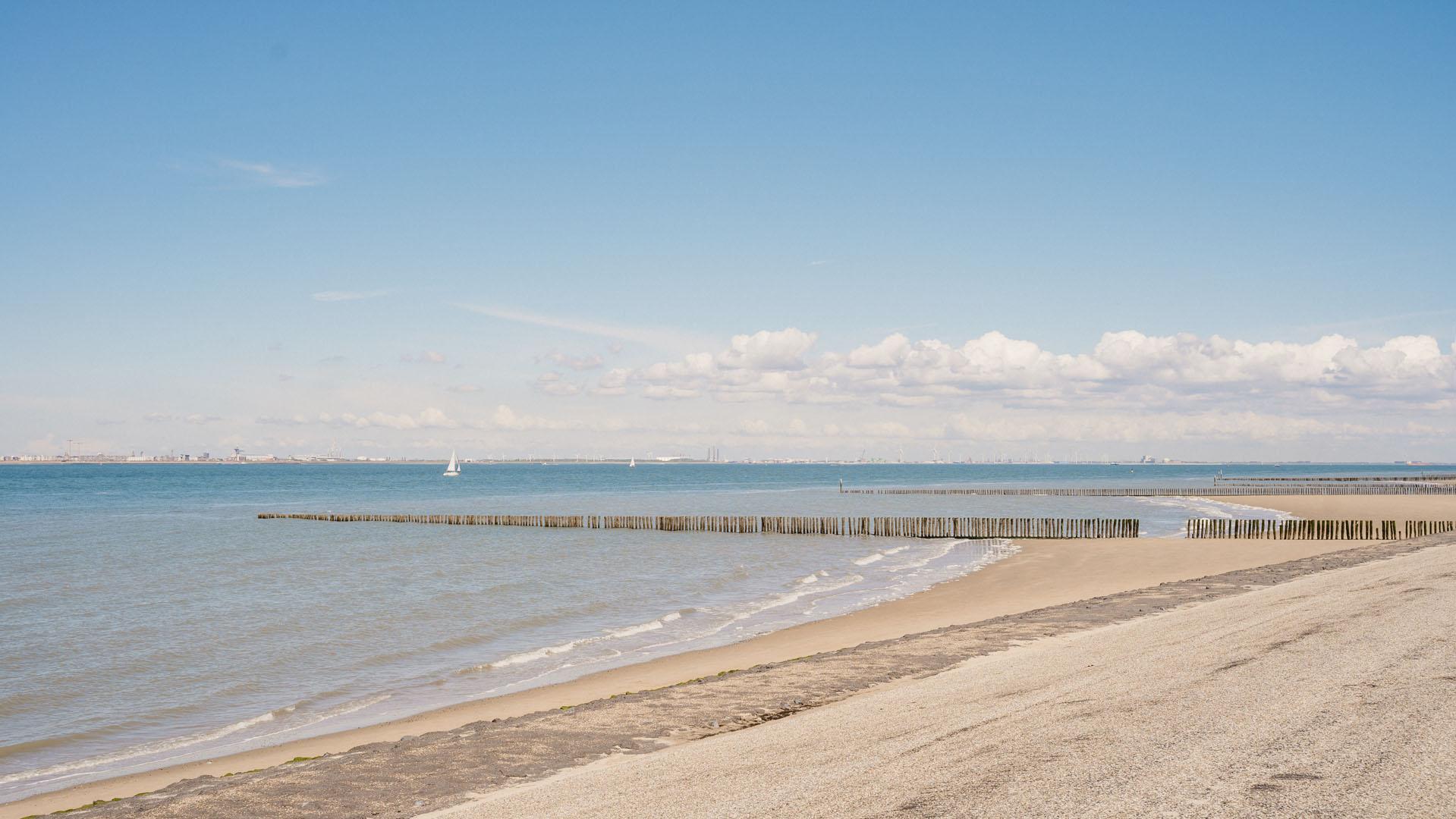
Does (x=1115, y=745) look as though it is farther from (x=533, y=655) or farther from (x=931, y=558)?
(x=931, y=558)

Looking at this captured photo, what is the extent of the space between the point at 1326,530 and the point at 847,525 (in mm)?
24458

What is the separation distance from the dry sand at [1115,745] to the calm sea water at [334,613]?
8.09m

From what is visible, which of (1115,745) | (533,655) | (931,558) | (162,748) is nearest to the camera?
(1115,745)

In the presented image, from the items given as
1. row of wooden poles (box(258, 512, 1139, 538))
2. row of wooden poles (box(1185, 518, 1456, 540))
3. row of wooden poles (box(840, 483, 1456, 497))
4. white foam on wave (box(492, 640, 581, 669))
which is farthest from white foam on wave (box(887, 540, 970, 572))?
row of wooden poles (box(840, 483, 1456, 497))

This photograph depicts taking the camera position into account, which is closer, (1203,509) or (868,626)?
(868,626)

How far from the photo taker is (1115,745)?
346 inches

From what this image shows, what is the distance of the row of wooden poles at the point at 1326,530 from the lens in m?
42.3

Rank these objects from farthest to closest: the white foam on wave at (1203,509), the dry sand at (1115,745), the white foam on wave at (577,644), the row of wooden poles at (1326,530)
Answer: the white foam on wave at (1203,509), the row of wooden poles at (1326,530), the white foam on wave at (577,644), the dry sand at (1115,745)

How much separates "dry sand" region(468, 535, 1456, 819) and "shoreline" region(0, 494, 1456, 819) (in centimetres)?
533

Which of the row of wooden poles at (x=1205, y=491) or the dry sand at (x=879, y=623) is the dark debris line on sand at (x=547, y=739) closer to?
the dry sand at (x=879, y=623)

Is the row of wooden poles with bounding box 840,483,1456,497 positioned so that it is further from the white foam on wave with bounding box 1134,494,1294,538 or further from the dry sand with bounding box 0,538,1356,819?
the dry sand with bounding box 0,538,1356,819

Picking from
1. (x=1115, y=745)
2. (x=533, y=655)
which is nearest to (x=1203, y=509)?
(x=533, y=655)

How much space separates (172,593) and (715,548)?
23138mm

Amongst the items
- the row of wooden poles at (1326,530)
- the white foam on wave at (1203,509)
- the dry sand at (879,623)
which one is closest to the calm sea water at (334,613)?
the dry sand at (879,623)
